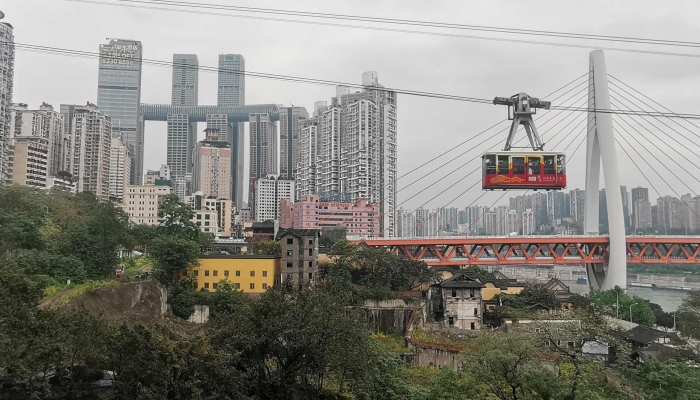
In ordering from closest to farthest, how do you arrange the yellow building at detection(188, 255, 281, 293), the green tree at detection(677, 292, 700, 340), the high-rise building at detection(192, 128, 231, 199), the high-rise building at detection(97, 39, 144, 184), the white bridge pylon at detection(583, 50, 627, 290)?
the green tree at detection(677, 292, 700, 340) < the yellow building at detection(188, 255, 281, 293) < the white bridge pylon at detection(583, 50, 627, 290) < the high-rise building at detection(192, 128, 231, 199) < the high-rise building at detection(97, 39, 144, 184)

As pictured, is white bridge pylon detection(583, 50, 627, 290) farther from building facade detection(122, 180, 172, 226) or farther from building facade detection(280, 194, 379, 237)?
building facade detection(122, 180, 172, 226)

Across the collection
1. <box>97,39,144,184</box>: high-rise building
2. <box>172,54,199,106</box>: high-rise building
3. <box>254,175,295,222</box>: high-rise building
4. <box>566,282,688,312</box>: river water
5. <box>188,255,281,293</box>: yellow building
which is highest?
<box>172,54,199,106</box>: high-rise building

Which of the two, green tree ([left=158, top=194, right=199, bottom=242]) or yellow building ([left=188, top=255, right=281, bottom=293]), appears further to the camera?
green tree ([left=158, top=194, right=199, bottom=242])

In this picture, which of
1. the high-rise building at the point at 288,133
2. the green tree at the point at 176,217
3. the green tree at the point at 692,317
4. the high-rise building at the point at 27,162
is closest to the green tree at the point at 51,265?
the green tree at the point at 176,217

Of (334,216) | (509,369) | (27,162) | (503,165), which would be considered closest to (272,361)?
(509,369)

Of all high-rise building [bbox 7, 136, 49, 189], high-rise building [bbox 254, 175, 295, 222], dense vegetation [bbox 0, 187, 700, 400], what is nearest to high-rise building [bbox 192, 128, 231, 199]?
high-rise building [bbox 254, 175, 295, 222]

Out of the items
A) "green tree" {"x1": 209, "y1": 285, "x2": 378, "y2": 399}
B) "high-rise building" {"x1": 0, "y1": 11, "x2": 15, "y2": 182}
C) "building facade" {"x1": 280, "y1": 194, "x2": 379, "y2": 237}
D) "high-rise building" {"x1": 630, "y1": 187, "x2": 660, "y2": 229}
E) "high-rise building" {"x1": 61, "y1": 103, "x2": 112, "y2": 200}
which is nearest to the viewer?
"green tree" {"x1": 209, "y1": 285, "x2": 378, "y2": 399}
